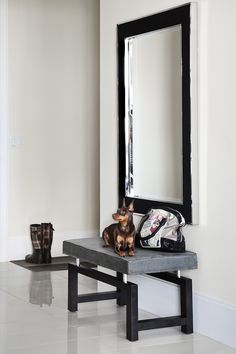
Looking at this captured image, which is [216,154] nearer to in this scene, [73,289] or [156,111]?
[156,111]

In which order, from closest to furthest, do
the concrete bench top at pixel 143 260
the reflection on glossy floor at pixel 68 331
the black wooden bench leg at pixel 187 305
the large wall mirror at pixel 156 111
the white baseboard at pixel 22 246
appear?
1. the reflection on glossy floor at pixel 68 331
2. the concrete bench top at pixel 143 260
3. the black wooden bench leg at pixel 187 305
4. the large wall mirror at pixel 156 111
5. the white baseboard at pixel 22 246

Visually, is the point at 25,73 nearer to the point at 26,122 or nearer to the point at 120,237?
the point at 26,122

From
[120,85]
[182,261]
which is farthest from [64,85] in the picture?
[182,261]

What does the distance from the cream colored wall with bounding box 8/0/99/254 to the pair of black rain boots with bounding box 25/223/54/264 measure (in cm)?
21

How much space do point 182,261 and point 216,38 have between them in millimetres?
1293

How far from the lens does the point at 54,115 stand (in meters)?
6.59

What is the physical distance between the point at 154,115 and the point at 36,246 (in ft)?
7.56

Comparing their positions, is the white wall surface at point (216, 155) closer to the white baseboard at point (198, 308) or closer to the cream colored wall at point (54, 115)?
the white baseboard at point (198, 308)

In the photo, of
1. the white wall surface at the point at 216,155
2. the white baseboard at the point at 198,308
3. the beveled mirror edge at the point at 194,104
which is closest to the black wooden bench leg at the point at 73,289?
the white baseboard at the point at 198,308

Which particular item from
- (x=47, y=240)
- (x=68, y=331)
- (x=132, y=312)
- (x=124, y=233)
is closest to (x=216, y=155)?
(x=124, y=233)

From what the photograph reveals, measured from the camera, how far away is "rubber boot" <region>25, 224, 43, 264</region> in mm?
6191

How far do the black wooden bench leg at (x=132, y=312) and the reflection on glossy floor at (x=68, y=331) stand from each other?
0.05 m

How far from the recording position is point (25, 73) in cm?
641

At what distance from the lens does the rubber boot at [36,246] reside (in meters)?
6.19
